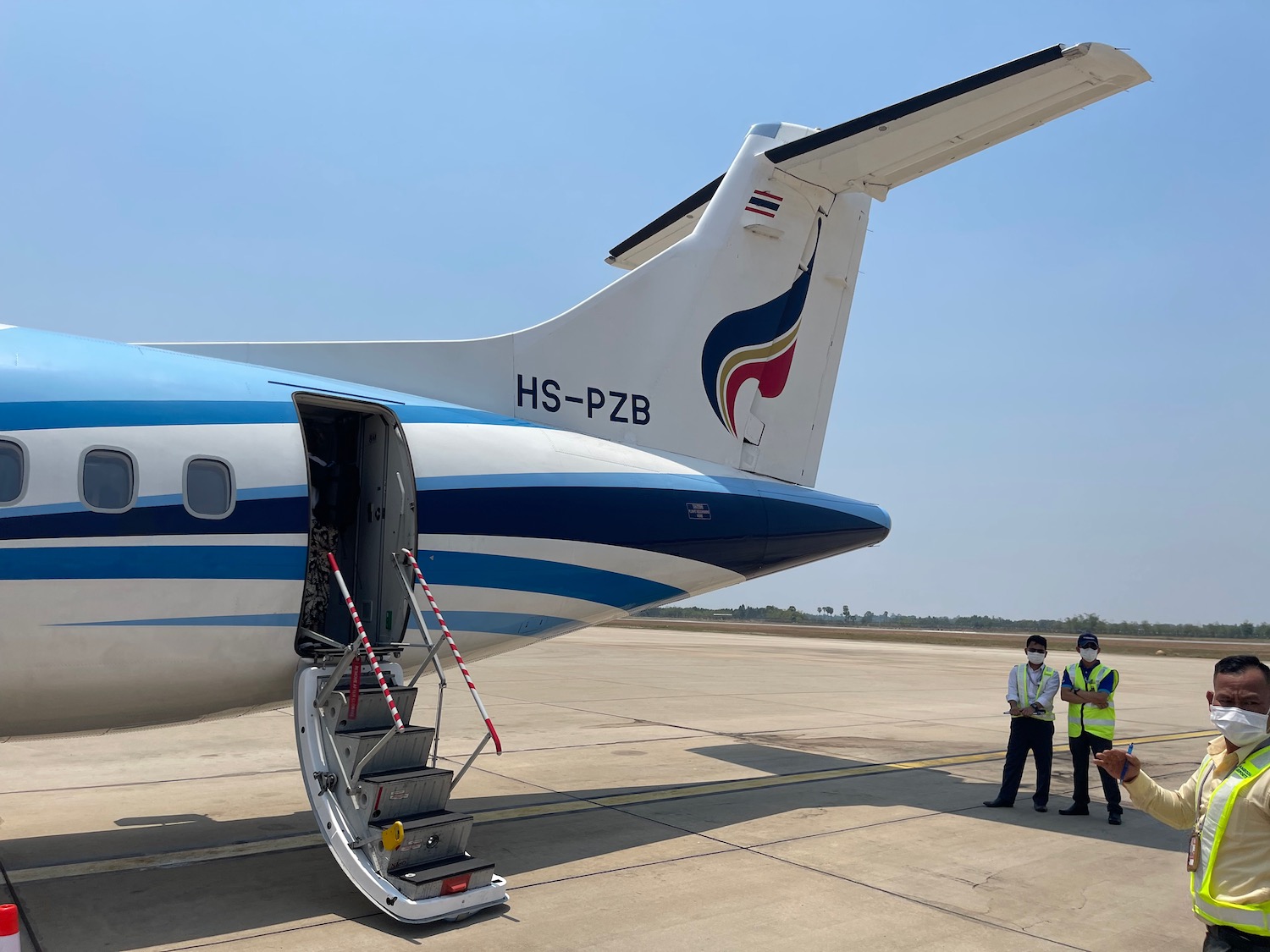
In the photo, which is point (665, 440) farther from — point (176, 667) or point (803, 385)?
point (176, 667)

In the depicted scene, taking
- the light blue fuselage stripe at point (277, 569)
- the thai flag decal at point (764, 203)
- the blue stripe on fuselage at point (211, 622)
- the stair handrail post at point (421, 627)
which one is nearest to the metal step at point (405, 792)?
the stair handrail post at point (421, 627)

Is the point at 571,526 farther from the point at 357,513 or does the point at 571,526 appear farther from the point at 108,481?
the point at 108,481

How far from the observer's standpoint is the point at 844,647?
42.9 meters

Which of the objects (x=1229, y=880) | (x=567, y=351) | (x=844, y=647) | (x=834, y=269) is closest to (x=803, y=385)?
(x=834, y=269)

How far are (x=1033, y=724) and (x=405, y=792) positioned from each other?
6313mm

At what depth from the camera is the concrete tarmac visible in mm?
5840

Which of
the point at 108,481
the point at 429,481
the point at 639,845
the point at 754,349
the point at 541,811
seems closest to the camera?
the point at 108,481

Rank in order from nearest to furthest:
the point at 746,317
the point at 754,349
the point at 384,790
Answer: the point at 384,790, the point at 746,317, the point at 754,349

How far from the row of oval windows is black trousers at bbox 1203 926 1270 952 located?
577 cm

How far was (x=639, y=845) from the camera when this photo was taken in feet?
25.3

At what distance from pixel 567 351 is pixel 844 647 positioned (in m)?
36.4

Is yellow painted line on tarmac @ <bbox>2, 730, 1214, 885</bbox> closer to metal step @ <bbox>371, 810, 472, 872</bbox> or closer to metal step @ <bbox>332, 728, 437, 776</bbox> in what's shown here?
metal step @ <bbox>332, 728, 437, 776</bbox>

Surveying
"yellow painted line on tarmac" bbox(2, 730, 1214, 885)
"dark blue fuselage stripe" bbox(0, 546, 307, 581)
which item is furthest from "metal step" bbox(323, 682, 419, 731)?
"yellow painted line on tarmac" bbox(2, 730, 1214, 885)

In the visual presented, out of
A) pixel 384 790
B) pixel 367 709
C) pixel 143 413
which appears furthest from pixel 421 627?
pixel 143 413
